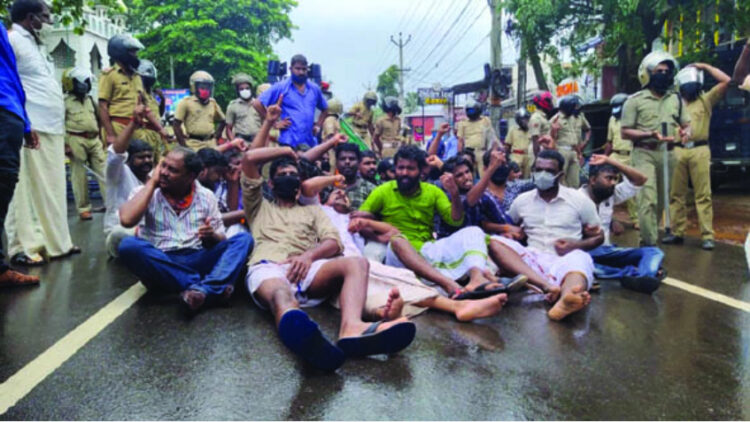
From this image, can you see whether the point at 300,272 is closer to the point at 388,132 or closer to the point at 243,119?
the point at 243,119

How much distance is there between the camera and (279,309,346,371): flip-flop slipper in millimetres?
3127

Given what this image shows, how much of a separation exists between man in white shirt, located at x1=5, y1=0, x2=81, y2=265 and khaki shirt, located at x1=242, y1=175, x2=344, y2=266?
93.4 inches

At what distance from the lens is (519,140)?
1234 centimetres

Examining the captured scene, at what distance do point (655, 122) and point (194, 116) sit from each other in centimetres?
634

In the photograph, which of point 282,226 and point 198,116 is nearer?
point 282,226

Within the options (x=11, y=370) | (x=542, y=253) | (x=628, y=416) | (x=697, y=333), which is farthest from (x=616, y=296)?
(x=11, y=370)

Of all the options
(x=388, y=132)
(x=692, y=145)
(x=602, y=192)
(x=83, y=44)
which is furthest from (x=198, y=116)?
(x=83, y=44)

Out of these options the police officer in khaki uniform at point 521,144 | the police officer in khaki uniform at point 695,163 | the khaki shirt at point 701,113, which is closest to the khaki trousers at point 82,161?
the police officer in khaki uniform at point 521,144

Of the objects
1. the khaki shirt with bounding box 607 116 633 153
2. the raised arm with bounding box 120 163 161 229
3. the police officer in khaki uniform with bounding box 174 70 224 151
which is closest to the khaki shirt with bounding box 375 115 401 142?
the police officer in khaki uniform with bounding box 174 70 224 151

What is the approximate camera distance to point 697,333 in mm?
4078

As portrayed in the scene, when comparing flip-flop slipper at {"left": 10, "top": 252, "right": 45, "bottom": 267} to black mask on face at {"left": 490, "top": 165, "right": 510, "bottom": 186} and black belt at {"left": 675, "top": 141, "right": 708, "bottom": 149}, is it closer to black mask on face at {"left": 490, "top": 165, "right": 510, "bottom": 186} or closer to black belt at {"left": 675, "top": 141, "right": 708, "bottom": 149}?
black mask on face at {"left": 490, "top": 165, "right": 510, "bottom": 186}

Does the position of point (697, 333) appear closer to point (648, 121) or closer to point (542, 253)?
point (542, 253)

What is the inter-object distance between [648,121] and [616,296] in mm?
3260

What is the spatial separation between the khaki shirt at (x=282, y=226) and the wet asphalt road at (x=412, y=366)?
0.47 meters
